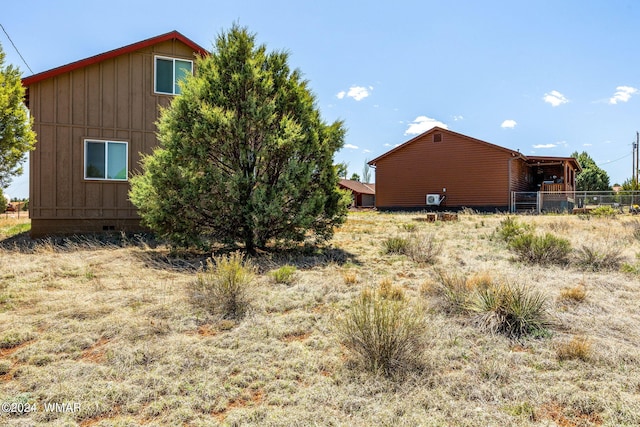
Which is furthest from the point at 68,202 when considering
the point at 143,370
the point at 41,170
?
the point at 143,370

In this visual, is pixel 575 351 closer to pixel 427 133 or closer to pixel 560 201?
pixel 560 201

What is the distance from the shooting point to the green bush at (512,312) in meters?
3.52

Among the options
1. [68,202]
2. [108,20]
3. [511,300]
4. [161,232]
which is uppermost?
[108,20]

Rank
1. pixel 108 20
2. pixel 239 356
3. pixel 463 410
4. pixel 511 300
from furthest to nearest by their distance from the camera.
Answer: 1. pixel 108 20
2. pixel 511 300
3. pixel 239 356
4. pixel 463 410

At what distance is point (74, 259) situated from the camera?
21.9 ft

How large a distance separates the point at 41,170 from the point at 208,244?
6.54 m

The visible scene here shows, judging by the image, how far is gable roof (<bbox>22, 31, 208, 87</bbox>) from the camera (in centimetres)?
978

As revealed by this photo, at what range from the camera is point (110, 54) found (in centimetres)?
1028

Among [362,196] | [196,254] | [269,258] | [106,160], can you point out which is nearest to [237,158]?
[269,258]

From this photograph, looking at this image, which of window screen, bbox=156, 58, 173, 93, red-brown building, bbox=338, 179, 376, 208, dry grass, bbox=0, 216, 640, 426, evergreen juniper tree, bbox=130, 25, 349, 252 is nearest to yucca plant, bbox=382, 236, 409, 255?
evergreen juniper tree, bbox=130, 25, 349, 252

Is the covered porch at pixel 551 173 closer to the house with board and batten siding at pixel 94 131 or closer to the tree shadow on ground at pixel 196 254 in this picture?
the tree shadow on ground at pixel 196 254

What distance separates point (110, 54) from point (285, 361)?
10.7 metres

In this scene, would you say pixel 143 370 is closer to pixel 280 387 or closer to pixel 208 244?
pixel 280 387

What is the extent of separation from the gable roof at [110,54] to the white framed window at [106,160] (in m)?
1.86
